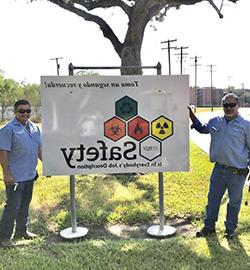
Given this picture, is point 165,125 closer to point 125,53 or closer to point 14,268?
point 14,268

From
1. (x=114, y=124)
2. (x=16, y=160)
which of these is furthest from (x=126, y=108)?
(x=16, y=160)

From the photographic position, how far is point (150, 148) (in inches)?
189

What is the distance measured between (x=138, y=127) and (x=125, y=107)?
282mm

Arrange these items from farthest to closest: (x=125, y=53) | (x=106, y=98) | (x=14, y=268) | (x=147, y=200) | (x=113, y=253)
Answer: (x=125, y=53) < (x=147, y=200) < (x=106, y=98) < (x=113, y=253) < (x=14, y=268)

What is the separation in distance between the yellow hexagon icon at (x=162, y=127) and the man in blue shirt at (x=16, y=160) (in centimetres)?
140

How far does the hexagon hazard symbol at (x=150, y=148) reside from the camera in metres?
4.80

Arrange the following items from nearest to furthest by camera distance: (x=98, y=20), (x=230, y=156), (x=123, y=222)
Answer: (x=230, y=156), (x=123, y=222), (x=98, y=20)

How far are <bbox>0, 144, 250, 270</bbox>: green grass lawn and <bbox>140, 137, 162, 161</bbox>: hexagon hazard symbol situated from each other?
0.99m

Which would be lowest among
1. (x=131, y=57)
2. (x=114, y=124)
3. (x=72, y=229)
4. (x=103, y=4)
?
(x=72, y=229)

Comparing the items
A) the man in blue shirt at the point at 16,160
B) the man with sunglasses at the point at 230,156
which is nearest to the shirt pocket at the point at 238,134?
the man with sunglasses at the point at 230,156

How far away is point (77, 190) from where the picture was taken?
7.09 meters

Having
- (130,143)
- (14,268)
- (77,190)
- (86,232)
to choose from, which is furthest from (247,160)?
(77,190)

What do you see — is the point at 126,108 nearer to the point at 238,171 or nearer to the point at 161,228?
the point at 238,171

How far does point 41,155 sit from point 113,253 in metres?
1.48
